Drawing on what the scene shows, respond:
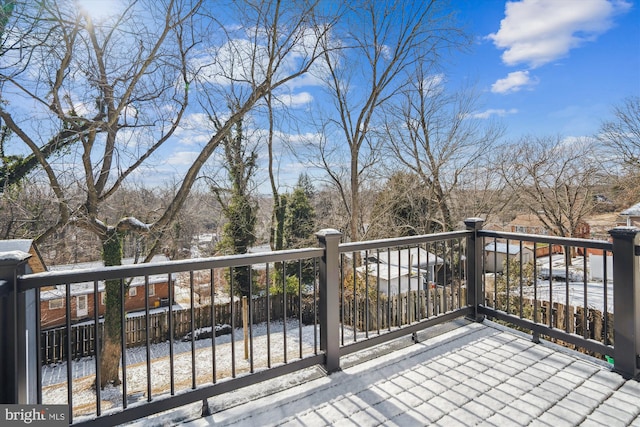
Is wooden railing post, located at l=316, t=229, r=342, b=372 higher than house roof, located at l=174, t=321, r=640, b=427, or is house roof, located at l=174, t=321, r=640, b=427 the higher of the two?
wooden railing post, located at l=316, t=229, r=342, b=372

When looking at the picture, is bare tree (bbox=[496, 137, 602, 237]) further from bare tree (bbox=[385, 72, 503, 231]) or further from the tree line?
bare tree (bbox=[385, 72, 503, 231])

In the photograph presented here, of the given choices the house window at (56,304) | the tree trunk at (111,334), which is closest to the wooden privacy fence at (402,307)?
the tree trunk at (111,334)

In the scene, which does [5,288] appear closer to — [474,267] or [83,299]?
[474,267]

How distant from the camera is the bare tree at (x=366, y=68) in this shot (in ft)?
28.0

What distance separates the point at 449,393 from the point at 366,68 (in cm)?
937

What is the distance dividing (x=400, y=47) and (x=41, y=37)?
26.8 feet

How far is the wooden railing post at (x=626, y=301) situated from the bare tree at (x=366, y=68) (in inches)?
285

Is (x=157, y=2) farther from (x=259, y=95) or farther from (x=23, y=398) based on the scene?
(x=23, y=398)

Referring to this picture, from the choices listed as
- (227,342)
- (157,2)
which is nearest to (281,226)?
(227,342)

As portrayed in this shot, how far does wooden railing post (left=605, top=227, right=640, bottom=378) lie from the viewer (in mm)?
2148

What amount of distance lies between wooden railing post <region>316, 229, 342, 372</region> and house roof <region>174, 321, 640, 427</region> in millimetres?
149

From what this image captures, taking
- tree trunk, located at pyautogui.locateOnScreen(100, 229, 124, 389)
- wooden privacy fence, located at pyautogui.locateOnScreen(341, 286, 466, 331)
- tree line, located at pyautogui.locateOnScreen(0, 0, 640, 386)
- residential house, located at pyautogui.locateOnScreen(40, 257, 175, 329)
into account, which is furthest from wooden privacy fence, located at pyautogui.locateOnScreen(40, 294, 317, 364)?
wooden privacy fence, located at pyautogui.locateOnScreen(341, 286, 466, 331)

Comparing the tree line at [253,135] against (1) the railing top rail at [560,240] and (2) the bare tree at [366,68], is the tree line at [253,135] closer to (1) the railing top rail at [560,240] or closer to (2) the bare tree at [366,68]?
(2) the bare tree at [366,68]

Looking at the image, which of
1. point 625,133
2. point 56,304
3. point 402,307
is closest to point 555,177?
point 625,133
